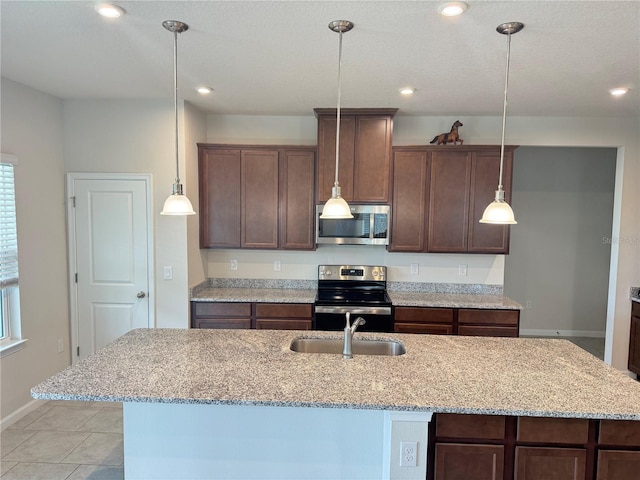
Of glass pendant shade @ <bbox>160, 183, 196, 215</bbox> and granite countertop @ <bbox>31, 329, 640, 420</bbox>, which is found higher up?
glass pendant shade @ <bbox>160, 183, 196, 215</bbox>

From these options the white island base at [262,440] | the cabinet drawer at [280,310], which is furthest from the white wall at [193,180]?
the white island base at [262,440]

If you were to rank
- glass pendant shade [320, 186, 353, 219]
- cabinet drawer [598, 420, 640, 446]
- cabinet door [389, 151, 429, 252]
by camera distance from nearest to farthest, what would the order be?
cabinet drawer [598, 420, 640, 446] < glass pendant shade [320, 186, 353, 219] < cabinet door [389, 151, 429, 252]

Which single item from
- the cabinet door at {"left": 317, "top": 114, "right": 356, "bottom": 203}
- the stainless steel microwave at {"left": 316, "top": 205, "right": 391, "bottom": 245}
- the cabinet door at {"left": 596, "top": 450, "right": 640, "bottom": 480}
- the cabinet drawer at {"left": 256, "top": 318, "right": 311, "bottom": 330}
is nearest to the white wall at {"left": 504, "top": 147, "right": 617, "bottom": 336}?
the stainless steel microwave at {"left": 316, "top": 205, "right": 391, "bottom": 245}

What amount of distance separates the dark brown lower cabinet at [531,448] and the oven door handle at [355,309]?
1.87m

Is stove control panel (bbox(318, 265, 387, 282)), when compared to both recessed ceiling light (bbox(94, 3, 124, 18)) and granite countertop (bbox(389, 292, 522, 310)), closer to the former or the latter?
granite countertop (bbox(389, 292, 522, 310))

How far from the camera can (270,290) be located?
4.26 metres

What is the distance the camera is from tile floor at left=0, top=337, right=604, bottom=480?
8.57ft

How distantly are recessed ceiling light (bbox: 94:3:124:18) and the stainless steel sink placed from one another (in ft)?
6.65

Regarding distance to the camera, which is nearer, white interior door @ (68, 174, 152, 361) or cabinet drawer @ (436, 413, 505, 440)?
Result: cabinet drawer @ (436, 413, 505, 440)

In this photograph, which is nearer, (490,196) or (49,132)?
(49,132)

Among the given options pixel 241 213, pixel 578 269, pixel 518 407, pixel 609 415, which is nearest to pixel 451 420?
pixel 518 407

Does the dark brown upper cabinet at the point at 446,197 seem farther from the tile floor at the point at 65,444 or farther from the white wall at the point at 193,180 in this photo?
the tile floor at the point at 65,444

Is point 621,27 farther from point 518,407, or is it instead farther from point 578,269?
point 578,269

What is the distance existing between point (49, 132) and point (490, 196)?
13.5ft
